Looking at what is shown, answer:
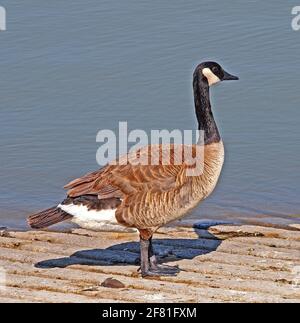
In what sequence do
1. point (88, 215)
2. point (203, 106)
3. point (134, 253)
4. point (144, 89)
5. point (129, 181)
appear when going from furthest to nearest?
point (144, 89) < point (134, 253) < point (203, 106) < point (129, 181) < point (88, 215)

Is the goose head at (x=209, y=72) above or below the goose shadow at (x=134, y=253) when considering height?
above

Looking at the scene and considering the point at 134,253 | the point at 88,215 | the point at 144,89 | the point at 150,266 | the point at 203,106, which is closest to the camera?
the point at 88,215

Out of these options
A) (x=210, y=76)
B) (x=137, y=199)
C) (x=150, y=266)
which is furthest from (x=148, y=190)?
(x=210, y=76)

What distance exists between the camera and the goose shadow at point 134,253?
25.8 ft

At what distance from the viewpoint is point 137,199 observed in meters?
7.48

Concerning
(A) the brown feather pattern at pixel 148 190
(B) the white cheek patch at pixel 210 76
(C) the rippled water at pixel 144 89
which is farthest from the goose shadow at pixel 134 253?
(B) the white cheek patch at pixel 210 76

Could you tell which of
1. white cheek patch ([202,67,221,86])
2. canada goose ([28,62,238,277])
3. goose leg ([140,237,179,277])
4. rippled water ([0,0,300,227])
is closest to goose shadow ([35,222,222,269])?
goose leg ([140,237,179,277])

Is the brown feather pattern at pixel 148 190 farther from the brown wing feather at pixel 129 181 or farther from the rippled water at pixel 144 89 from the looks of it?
the rippled water at pixel 144 89

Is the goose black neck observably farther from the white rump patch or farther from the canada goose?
the white rump patch

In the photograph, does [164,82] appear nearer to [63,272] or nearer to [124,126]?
[124,126]

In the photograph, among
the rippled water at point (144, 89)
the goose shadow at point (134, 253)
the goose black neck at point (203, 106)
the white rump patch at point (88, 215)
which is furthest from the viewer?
the rippled water at point (144, 89)

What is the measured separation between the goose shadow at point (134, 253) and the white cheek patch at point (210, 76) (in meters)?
1.35

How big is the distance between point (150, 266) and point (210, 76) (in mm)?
1621

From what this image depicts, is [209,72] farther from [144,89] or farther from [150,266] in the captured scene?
[144,89]
